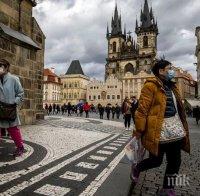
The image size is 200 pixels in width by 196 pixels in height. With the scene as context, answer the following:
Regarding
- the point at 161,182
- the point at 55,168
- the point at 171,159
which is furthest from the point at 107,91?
the point at 171,159

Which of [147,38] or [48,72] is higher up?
[147,38]

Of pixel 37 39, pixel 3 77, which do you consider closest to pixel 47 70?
pixel 37 39

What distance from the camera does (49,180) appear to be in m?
4.55

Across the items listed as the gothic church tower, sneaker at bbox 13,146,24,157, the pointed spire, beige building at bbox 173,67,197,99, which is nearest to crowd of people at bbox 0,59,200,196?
sneaker at bbox 13,146,24,157

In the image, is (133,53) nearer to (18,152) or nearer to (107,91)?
(107,91)

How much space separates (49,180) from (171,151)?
175 cm

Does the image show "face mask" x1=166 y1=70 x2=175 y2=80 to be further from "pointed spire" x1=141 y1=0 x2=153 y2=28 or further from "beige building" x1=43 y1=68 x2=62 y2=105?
"pointed spire" x1=141 y1=0 x2=153 y2=28

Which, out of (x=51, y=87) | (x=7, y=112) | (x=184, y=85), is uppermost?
(x=184, y=85)

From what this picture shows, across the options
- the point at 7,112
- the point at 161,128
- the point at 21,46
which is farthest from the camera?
the point at 21,46

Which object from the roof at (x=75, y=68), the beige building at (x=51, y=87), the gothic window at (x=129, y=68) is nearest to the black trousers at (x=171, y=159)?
the beige building at (x=51, y=87)

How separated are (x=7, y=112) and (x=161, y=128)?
315 cm

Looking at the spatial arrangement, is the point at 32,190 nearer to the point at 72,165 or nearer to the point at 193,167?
the point at 72,165

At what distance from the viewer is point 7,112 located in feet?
19.4

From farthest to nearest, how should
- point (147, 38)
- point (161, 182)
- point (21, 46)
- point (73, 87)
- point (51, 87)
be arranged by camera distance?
point (73, 87)
point (147, 38)
point (51, 87)
point (21, 46)
point (161, 182)
